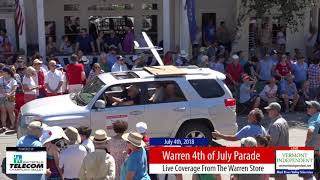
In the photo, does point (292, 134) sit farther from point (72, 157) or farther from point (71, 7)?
point (71, 7)

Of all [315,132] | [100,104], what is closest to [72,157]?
[100,104]

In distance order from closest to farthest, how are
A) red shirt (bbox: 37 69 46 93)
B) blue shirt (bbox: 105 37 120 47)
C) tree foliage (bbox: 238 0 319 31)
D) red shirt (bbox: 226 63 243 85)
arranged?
red shirt (bbox: 37 69 46 93), red shirt (bbox: 226 63 243 85), tree foliage (bbox: 238 0 319 31), blue shirt (bbox: 105 37 120 47)

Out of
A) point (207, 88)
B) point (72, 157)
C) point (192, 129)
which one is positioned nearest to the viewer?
point (72, 157)

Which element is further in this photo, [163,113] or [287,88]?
[287,88]

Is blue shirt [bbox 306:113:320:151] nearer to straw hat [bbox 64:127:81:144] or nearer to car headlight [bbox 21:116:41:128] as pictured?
straw hat [bbox 64:127:81:144]

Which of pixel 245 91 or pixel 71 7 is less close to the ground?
pixel 71 7

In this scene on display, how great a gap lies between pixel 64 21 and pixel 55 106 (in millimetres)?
12294

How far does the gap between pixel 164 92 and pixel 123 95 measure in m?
0.82

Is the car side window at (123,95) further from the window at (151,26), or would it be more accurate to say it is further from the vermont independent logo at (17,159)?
the window at (151,26)

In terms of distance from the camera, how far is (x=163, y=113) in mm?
10898

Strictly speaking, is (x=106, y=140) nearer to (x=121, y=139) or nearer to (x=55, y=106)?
(x=121, y=139)

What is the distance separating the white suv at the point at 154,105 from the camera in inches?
413

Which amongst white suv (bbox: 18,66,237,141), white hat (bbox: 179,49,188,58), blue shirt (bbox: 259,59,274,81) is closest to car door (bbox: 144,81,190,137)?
white suv (bbox: 18,66,237,141)

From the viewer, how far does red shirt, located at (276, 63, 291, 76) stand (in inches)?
655
